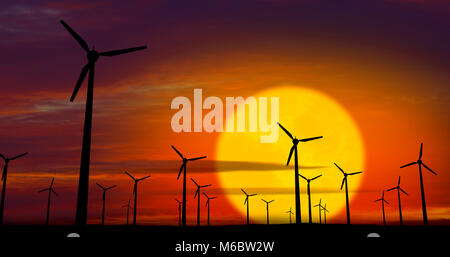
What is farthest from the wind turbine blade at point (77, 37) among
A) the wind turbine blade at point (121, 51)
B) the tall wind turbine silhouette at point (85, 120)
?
the wind turbine blade at point (121, 51)

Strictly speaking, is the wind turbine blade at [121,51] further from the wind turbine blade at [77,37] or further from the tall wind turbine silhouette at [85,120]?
the wind turbine blade at [77,37]

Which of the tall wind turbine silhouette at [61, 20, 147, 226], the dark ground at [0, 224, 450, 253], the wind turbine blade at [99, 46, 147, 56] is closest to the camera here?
the dark ground at [0, 224, 450, 253]

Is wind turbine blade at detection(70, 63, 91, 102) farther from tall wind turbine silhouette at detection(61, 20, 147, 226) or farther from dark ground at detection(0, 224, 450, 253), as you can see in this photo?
dark ground at detection(0, 224, 450, 253)

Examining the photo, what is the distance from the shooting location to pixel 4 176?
13962 cm

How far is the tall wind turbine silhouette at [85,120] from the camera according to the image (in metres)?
52.7

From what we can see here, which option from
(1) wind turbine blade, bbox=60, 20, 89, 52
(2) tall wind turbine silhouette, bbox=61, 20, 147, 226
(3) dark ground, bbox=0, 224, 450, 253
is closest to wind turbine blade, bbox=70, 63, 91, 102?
(2) tall wind turbine silhouette, bbox=61, 20, 147, 226

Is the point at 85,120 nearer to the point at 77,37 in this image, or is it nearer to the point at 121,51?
the point at 121,51

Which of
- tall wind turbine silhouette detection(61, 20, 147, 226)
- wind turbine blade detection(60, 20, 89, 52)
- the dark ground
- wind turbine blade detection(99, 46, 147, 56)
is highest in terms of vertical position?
wind turbine blade detection(60, 20, 89, 52)

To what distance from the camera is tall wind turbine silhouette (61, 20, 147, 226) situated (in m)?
52.7

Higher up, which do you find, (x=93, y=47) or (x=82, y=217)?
(x=93, y=47)
